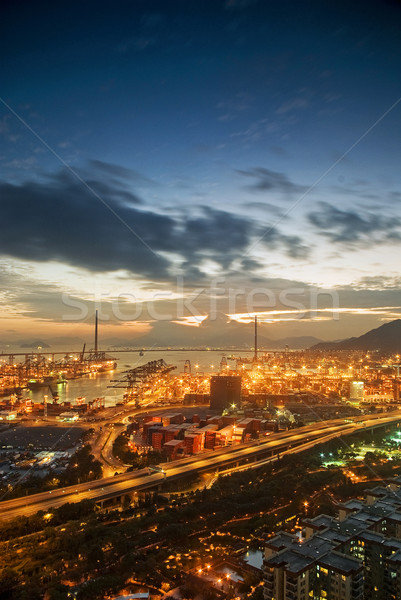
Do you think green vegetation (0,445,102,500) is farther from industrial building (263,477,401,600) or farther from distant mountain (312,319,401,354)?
distant mountain (312,319,401,354)

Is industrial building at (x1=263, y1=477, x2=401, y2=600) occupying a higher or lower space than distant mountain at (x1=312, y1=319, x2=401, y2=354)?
lower

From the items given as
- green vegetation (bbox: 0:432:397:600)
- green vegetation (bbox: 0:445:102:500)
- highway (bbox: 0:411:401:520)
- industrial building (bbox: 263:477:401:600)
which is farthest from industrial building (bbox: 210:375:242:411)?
industrial building (bbox: 263:477:401:600)

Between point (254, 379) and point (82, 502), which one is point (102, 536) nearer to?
point (82, 502)

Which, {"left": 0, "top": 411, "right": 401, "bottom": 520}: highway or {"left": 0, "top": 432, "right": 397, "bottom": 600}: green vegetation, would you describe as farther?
{"left": 0, "top": 411, "right": 401, "bottom": 520}: highway

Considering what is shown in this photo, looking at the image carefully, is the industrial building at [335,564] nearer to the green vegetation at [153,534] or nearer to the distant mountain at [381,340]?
the green vegetation at [153,534]

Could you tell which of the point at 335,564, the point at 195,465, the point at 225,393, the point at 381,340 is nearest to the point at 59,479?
the point at 195,465
